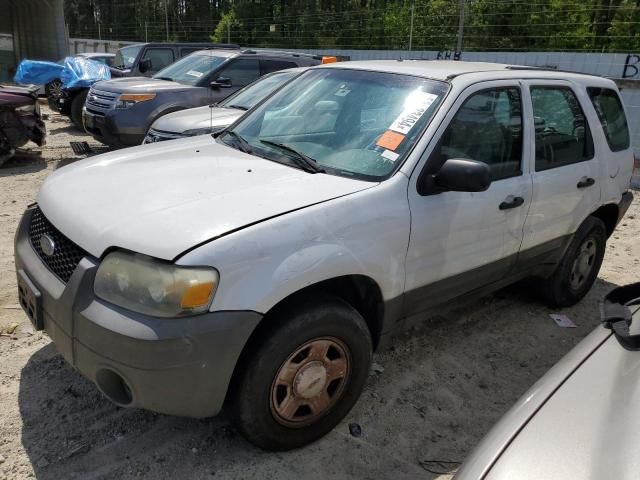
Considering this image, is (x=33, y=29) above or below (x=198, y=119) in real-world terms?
above

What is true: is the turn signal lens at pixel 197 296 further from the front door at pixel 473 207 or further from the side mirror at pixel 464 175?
the side mirror at pixel 464 175

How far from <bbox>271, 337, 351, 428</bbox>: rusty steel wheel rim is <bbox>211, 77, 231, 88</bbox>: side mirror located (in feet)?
21.7

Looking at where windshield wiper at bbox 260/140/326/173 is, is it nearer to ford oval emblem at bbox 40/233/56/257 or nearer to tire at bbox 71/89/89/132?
ford oval emblem at bbox 40/233/56/257

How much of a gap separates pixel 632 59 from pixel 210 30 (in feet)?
116

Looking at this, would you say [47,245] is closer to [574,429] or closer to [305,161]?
[305,161]

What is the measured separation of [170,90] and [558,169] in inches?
239

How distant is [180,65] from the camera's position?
355 inches

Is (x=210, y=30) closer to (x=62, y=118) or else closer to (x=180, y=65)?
(x=62, y=118)

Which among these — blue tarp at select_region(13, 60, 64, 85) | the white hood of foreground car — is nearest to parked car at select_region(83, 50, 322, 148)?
the white hood of foreground car

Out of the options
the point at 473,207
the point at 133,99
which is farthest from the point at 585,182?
the point at 133,99

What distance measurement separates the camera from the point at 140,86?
320 inches

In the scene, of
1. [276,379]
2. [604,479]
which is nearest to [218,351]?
[276,379]

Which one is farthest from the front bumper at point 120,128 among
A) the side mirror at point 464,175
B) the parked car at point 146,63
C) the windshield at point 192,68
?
the side mirror at point 464,175

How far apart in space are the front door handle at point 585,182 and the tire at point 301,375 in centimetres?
217
